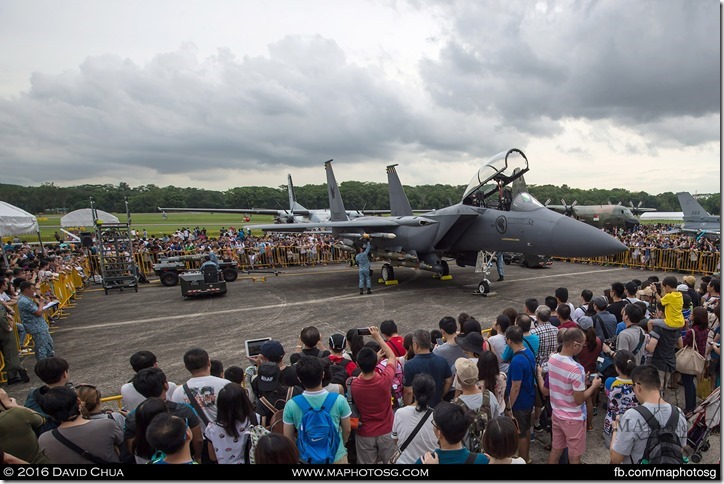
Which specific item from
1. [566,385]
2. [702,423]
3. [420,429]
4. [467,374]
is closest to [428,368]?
[467,374]

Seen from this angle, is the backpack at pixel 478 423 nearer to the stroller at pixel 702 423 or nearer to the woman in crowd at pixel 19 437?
the stroller at pixel 702 423

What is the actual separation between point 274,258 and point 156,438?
18.2m

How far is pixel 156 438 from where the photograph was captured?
209 centimetres

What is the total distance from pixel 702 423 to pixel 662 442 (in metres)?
1.95

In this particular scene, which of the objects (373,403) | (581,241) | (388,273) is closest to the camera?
(373,403)

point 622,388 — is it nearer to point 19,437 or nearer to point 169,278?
point 19,437

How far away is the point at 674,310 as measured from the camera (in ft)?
14.2

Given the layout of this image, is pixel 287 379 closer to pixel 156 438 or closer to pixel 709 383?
pixel 156 438

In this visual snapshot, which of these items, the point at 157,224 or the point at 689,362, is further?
the point at 157,224

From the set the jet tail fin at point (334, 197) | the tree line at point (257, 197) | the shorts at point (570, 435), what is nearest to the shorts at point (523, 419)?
the shorts at point (570, 435)

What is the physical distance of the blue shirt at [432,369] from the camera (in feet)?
10.7

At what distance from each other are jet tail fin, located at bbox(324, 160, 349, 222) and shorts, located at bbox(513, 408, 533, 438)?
1432 cm

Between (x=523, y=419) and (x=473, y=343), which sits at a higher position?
(x=473, y=343)

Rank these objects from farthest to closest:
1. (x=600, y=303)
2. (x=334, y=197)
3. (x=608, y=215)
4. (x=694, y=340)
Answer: (x=608, y=215), (x=334, y=197), (x=600, y=303), (x=694, y=340)
